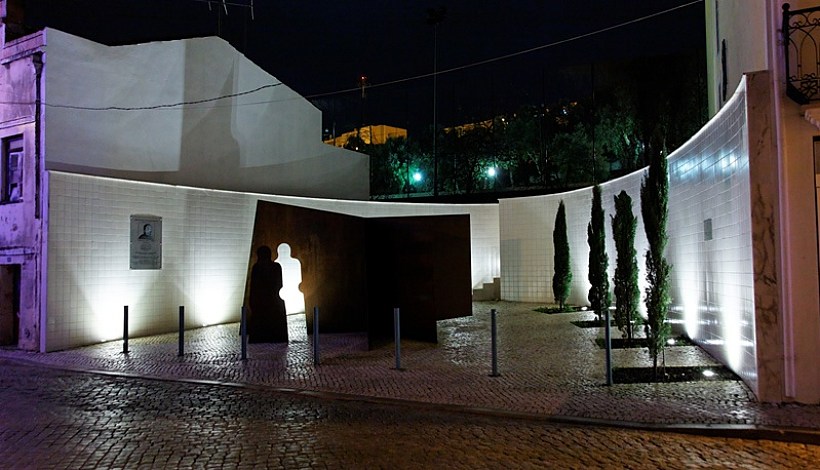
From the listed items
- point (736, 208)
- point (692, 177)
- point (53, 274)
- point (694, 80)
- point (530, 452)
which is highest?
point (694, 80)

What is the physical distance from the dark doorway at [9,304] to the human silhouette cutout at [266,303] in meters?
5.36

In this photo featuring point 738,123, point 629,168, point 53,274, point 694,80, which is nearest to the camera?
point 738,123

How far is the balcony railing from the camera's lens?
24.3ft

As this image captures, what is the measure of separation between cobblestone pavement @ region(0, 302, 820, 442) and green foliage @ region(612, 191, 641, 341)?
0.86 m

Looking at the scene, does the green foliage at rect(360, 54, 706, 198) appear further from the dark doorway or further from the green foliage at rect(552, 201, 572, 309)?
Answer: the dark doorway

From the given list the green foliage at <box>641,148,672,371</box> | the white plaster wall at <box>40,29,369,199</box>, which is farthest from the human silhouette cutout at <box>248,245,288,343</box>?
the green foliage at <box>641,148,672,371</box>

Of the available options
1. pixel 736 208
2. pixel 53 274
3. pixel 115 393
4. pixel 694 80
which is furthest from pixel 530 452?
pixel 694 80

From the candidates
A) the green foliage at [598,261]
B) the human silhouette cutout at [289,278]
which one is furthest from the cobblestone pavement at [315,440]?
the human silhouette cutout at [289,278]

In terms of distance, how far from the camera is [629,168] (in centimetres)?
3173

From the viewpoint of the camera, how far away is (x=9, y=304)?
46.1 ft

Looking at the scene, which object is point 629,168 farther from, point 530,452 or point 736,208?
point 530,452

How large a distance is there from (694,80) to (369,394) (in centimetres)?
2494

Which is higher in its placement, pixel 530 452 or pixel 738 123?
pixel 738 123

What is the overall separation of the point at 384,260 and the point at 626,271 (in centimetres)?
481
